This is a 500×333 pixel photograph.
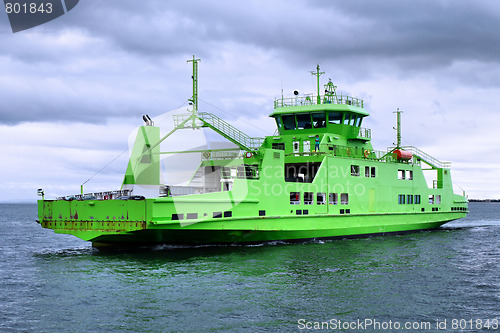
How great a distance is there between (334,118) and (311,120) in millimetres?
1400

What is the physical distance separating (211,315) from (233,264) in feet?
20.7

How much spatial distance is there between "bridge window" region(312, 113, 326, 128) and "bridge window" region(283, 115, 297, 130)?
124 centimetres

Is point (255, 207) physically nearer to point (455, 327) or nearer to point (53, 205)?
point (53, 205)

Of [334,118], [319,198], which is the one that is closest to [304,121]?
[334,118]

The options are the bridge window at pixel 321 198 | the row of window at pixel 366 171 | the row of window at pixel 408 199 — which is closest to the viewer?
the bridge window at pixel 321 198

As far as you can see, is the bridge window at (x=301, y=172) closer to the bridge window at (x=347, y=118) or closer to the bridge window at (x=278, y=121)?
the bridge window at (x=278, y=121)

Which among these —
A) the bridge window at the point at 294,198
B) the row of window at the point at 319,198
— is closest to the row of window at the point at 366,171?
the row of window at the point at 319,198

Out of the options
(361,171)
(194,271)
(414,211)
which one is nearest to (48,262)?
(194,271)

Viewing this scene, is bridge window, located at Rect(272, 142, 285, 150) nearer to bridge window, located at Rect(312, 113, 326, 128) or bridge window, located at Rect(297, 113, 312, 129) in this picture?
bridge window, located at Rect(297, 113, 312, 129)

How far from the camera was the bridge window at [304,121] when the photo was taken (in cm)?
2948

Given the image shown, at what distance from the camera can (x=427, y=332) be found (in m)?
11.6

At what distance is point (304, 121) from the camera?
29656 mm

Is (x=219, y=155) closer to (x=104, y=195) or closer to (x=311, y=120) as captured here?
(x=311, y=120)

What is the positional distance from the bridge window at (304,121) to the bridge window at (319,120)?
0.30m
